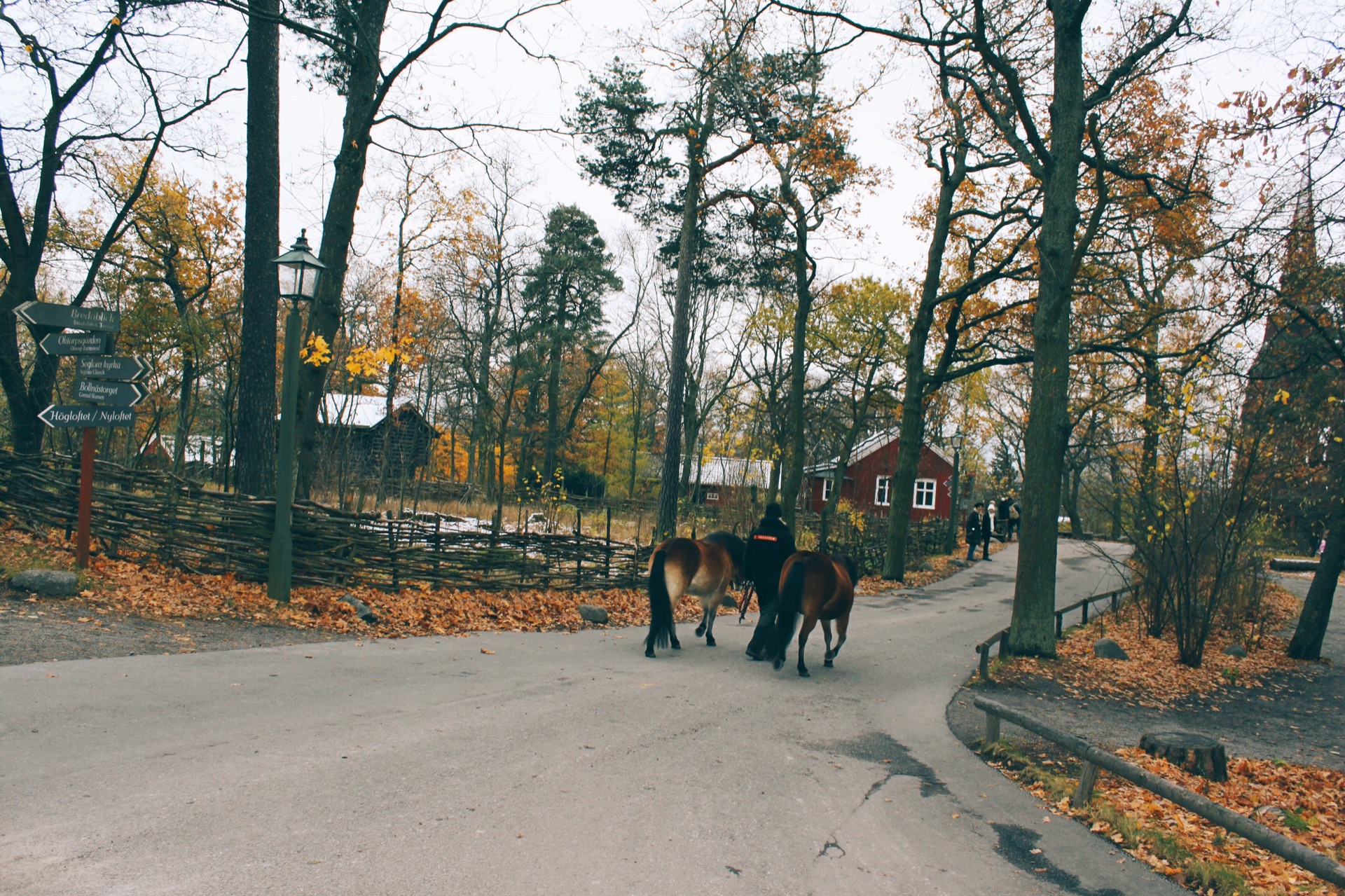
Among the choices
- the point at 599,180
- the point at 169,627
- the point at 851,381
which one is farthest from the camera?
the point at 851,381

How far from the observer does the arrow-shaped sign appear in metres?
9.81

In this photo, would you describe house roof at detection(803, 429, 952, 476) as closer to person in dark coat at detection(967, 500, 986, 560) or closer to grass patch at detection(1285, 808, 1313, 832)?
person in dark coat at detection(967, 500, 986, 560)

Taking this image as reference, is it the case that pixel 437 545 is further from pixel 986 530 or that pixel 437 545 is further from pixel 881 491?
pixel 881 491

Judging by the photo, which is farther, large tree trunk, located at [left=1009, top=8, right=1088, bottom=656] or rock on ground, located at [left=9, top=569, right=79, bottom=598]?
large tree trunk, located at [left=1009, top=8, right=1088, bottom=656]

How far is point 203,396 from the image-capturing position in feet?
126

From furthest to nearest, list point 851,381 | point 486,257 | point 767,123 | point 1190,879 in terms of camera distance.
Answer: point 851,381
point 486,257
point 767,123
point 1190,879

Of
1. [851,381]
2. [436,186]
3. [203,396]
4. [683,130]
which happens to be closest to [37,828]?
[436,186]

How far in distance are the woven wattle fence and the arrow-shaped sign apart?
1133mm

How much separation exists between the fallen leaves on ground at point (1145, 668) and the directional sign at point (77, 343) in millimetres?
11929

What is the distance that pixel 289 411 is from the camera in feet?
32.4

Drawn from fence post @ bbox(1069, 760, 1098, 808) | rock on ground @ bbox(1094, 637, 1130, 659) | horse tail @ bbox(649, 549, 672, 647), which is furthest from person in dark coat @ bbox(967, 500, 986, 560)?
fence post @ bbox(1069, 760, 1098, 808)

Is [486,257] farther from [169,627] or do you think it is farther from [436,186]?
[169,627]

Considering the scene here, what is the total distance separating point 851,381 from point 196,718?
109 ft

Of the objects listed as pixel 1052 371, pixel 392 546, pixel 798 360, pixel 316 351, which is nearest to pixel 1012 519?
pixel 798 360
